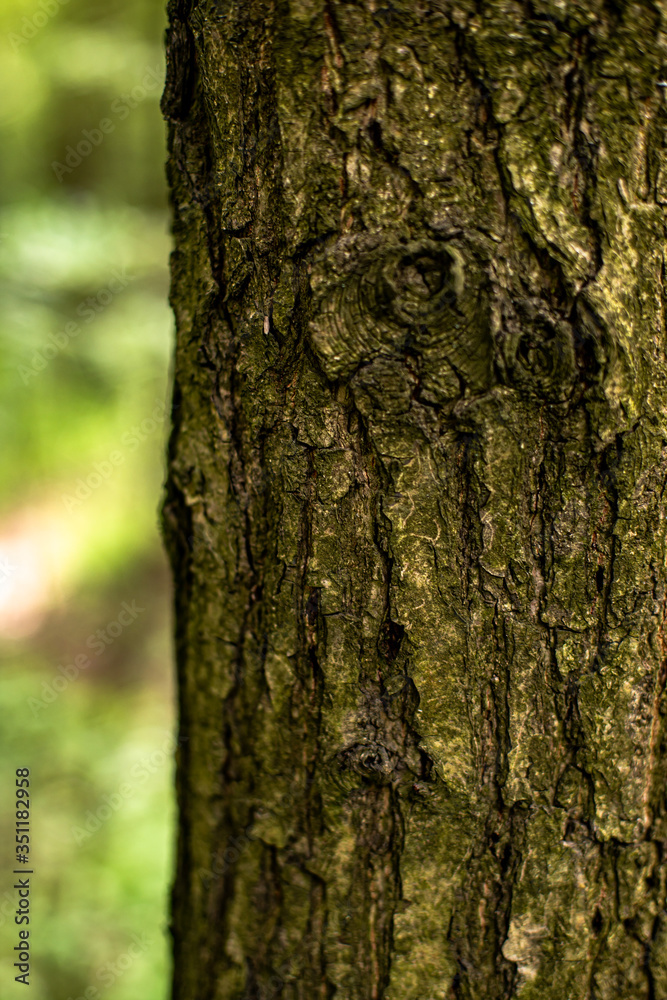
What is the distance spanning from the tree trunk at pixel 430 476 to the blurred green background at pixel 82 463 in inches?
90.1

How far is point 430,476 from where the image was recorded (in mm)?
846

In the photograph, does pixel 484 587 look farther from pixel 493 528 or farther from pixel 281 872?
pixel 281 872

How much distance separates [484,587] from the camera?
2.85ft

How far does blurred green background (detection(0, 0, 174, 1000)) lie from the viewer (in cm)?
326

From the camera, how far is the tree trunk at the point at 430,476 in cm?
79

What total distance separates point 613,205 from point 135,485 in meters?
4.84

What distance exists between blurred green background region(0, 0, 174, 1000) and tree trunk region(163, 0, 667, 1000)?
229 cm

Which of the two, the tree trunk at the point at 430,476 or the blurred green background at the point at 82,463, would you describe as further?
the blurred green background at the point at 82,463

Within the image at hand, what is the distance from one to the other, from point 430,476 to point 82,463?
14.4ft

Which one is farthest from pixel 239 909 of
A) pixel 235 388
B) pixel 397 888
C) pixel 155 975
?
pixel 155 975

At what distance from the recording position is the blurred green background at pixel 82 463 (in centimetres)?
326

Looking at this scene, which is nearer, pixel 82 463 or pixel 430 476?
pixel 430 476

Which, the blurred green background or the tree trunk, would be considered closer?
the tree trunk

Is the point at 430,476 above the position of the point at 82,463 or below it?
below
